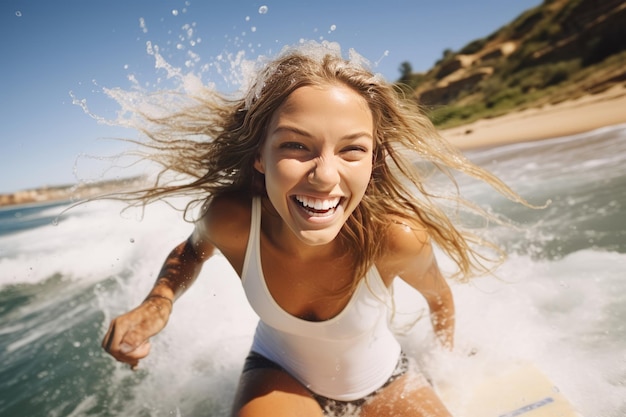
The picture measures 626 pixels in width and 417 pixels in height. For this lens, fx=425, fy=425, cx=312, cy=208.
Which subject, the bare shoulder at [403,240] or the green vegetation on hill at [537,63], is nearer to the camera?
the bare shoulder at [403,240]

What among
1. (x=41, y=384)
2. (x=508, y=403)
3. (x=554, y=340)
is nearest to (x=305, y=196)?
(x=508, y=403)

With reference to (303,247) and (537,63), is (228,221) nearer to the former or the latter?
(303,247)

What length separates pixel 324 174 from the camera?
1683mm

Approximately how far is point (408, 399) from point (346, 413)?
0.34m

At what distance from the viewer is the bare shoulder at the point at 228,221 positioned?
2.15 metres

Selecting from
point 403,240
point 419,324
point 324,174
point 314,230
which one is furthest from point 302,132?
point 419,324

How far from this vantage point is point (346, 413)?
2277 mm

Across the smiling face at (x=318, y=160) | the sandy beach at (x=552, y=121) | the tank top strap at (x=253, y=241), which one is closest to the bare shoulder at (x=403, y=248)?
the smiling face at (x=318, y=160)

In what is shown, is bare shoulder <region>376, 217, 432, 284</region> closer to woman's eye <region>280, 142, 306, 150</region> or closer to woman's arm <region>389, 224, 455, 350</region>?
woman's arm <region>389, 224, 455, 350</region>

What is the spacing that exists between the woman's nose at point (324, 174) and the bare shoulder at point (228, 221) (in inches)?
23.4

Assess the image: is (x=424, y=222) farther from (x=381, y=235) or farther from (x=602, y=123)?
(x=602, y=123)

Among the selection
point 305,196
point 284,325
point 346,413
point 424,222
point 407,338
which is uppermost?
point 305,196

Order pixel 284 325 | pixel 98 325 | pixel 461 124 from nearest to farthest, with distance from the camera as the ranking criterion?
pixel 284 325, pixel 98 325, pixel 461 124

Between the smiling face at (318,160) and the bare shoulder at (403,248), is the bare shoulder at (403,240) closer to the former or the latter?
the bare shoulder at (403,248)
